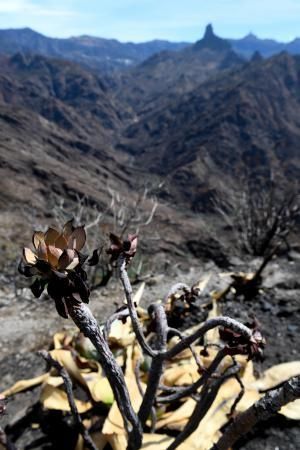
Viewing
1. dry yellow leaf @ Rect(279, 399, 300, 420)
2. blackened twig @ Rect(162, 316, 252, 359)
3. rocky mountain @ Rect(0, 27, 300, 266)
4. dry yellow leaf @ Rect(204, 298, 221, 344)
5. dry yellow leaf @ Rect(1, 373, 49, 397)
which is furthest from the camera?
rocky mountain @ Rect(0, 27, 300, 266)

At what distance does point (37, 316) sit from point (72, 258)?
4.24 m

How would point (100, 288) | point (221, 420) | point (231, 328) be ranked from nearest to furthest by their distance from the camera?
point (231, 328), point (221, 420), point (100, 288)

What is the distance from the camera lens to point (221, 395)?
2838mm

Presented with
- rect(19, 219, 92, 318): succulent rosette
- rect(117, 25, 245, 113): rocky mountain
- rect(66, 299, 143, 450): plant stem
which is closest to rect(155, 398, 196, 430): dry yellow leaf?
rect(66, 299, 143, 450): plant stem

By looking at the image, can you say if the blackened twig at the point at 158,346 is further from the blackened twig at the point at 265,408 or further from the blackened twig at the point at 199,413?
the blackened twig at the point at 265,408

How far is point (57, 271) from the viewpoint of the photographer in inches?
49.9

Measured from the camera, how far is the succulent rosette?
1.27m

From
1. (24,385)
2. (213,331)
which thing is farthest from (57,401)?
(213,331)

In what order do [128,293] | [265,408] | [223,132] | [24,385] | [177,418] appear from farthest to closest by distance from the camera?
[223,132], [24,385], [177,418], [128,293], [265,408]

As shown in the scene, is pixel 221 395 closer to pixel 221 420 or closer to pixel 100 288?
pixel 221 420

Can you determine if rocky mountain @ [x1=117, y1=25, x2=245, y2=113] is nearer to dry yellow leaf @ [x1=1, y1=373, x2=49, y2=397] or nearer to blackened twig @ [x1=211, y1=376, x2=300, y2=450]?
dry yellow leaf @ [x1=1, y1=373, x2=49, y2=397]

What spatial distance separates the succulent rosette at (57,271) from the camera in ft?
4.15

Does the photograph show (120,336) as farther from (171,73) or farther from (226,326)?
(171,73)

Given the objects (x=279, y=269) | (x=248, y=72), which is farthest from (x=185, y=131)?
(x=279, y=269)
